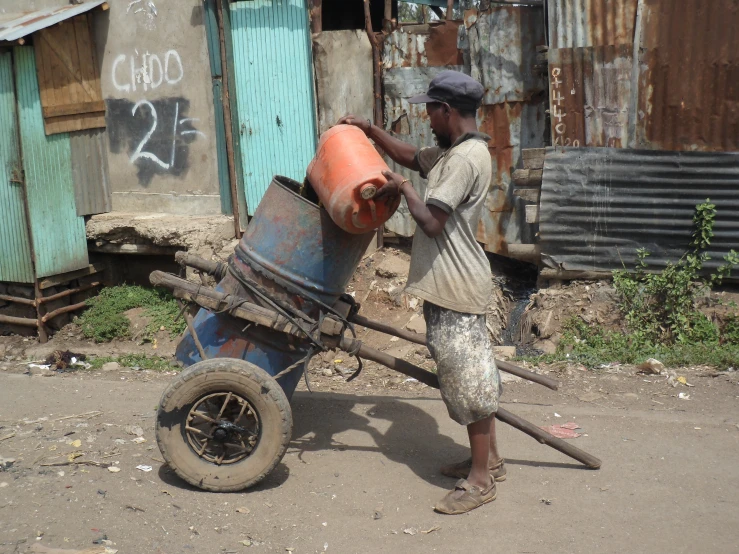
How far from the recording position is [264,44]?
7.52 meters

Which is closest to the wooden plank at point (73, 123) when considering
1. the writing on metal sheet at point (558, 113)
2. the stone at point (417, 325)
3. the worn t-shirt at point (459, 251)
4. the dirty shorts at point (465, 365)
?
the stone at point (417, 325)

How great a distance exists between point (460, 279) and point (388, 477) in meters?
1.13

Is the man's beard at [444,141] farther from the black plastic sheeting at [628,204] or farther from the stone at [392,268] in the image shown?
the stone at [392,268]

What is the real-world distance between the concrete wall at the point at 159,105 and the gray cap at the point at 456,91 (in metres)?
4.96

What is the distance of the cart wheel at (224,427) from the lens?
350cm

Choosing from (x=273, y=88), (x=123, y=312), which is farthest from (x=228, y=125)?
(x=123, y=312)

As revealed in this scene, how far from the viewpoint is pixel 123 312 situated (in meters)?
8.29

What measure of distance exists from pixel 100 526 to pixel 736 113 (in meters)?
5.48

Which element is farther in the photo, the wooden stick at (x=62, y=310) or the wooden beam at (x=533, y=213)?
the wooden stick at (x=62, y=310)

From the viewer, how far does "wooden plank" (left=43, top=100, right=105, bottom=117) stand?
791 centimetres

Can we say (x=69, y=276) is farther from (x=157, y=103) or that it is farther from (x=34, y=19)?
(x=34, y=19)

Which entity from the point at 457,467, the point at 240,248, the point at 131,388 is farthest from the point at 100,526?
the point at 131,388

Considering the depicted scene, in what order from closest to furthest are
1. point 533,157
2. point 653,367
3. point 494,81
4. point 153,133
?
point 653,367 < point 533,157 < point 494,81 < point 153,133

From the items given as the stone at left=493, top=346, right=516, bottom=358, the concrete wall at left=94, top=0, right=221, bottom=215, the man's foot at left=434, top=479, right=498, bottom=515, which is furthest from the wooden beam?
the man's foot at left=434, top=479, right=498, bottom=515
